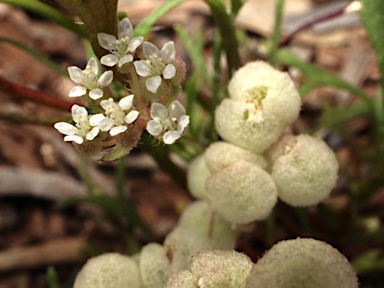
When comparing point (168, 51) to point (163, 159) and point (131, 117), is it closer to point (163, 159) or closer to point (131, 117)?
point (131, 117)

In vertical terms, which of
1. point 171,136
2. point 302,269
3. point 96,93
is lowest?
point 302,269

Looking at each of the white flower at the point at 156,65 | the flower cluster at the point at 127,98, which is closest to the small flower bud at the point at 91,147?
the flower cluster at the point at 127,98

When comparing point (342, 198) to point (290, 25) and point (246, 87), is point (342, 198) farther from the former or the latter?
point (246, 87)

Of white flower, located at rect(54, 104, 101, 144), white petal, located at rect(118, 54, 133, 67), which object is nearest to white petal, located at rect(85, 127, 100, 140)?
white flower, located at rect(54, 104, 101, 144)

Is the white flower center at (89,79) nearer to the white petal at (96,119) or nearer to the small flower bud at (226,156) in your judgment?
the white petal at (96,119)

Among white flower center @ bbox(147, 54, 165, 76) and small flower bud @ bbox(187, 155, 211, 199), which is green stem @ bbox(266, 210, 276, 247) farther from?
white flower center @ bbox(147, 54, 165, 76)

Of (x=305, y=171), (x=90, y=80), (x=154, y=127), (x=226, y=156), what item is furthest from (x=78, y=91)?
(x=305, y=171)

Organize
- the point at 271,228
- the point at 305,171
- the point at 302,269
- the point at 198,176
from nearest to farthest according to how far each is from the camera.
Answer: the point at 302,269, the point at 305,171, the point at 198,176, the point at 271,228
